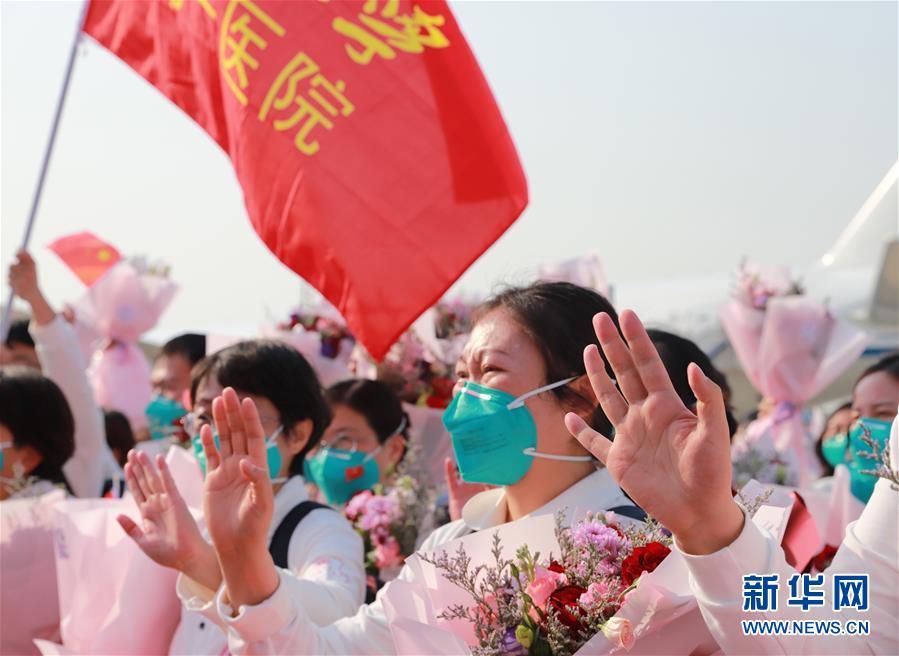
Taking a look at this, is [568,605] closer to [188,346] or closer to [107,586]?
[107,586]

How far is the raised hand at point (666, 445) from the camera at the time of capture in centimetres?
183

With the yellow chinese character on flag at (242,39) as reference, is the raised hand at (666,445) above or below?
above

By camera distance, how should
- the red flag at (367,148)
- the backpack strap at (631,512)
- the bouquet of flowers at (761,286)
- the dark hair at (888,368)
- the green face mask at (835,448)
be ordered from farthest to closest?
the bouquet of flowers at (761,286), the green face mask at (835,448), the dark hair at (888,368), the red flag at (367,148), the backpack strap at (631,512)

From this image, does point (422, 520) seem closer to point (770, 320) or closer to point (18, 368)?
point (18, 368)

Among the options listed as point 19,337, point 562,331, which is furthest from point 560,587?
point 19,337

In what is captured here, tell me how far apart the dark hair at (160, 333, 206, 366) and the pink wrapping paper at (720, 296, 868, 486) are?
3.59m

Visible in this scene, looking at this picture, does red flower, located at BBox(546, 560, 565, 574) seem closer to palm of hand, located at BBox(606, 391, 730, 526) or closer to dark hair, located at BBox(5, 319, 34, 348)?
palm of hand, located at BBox(606, 391, 730, 526)

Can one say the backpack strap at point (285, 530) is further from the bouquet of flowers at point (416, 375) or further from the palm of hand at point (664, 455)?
the bouquet of flowers at point (416, 375)

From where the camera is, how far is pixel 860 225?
2673 centimetres

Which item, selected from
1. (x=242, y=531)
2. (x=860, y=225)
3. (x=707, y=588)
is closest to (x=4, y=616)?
(x=242, y=531)

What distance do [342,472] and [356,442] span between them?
0.16 m

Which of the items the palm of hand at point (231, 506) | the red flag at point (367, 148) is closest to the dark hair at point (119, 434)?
the red flag at point (367, 148)

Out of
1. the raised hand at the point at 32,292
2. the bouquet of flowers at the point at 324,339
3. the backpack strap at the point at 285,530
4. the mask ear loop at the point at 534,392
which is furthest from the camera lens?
the bouquet of flowers at the point at 324,339

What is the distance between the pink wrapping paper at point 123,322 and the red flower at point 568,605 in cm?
677
